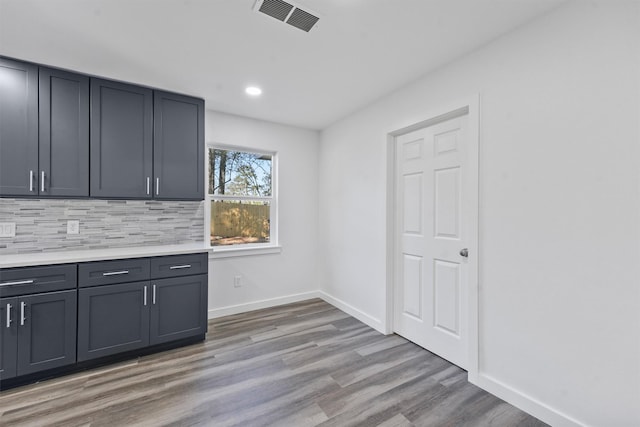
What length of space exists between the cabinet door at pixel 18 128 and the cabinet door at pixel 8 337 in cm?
85

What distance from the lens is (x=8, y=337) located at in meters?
1.97

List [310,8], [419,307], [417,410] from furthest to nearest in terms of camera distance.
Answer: [419,307] → [417,410] → [310,8]

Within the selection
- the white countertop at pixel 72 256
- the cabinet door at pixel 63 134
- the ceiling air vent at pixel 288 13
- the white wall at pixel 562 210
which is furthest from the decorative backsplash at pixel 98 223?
the white wall at pixel 562 210

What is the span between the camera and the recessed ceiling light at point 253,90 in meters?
2.73

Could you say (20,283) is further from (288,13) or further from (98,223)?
(288,13)

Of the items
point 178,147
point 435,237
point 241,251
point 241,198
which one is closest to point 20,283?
point 178,147

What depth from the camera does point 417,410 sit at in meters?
1.81

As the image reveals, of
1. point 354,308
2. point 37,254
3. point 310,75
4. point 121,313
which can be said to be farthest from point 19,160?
point 354,308

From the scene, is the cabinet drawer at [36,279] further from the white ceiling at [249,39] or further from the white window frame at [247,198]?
the white ceiling at [249,39]

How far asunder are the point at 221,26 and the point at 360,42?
3.14 feet

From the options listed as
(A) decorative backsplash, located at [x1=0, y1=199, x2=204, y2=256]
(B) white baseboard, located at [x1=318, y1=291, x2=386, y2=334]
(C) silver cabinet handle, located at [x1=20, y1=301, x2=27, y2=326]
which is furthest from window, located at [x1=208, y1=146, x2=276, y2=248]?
(C) silver cabinet handle, located at [x1=20, y1=301, x2=27, y2=326]

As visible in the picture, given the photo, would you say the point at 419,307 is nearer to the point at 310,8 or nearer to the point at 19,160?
the point at 310,8

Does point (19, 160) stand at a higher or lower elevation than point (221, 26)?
lower

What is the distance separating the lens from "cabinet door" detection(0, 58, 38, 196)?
2.13 meters
